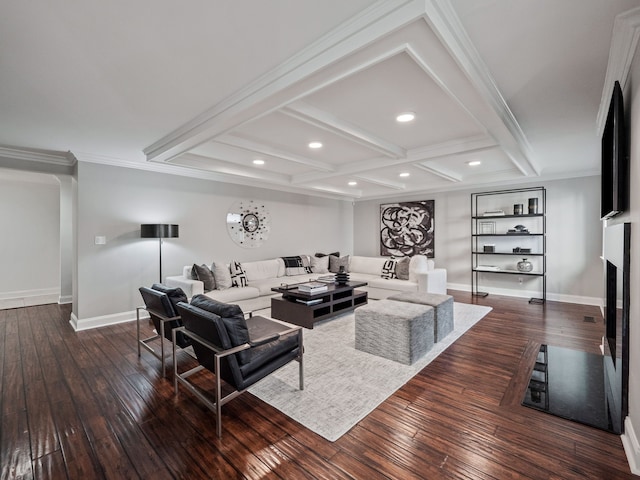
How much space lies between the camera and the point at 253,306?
503 cm

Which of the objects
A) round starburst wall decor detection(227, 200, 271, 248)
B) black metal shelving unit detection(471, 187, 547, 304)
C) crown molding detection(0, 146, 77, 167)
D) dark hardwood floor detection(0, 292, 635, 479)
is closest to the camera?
dark hardwood floor detection(0, 292, 635, 479)

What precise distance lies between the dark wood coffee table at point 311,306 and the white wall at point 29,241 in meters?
5.13

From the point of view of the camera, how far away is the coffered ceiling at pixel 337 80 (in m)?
1.61

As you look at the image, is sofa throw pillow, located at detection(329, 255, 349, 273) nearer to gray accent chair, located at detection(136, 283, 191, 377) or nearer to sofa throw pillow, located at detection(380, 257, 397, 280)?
sofa throw pillow, located at detection(380, 257, 397, 280)

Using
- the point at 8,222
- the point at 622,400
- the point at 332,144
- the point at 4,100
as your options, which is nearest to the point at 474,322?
the point at 622,400

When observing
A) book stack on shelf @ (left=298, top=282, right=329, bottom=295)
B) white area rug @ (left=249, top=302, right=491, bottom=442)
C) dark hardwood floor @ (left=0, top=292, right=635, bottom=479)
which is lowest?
dark hardwood floor @ (left=0, top=292, right=635, bottom=479)

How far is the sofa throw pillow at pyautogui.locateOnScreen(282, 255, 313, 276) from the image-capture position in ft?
20.8

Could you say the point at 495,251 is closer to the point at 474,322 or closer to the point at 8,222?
the point at 474,322

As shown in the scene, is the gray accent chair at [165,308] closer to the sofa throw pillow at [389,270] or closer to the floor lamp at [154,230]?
the floor lamp at [154,230]

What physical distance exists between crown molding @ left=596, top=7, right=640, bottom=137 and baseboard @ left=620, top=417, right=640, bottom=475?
219cm

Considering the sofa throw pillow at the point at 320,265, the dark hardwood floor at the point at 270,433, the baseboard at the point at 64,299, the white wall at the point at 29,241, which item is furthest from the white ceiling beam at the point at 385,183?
the white wall at the point at 29,241

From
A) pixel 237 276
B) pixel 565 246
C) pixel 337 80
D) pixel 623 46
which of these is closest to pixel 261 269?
pixel 237 276

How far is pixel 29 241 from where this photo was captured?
20.8ft

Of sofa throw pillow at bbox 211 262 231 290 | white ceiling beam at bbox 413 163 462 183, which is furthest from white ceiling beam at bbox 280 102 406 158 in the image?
sofa throw pillow at bbox 211 262 231 290
